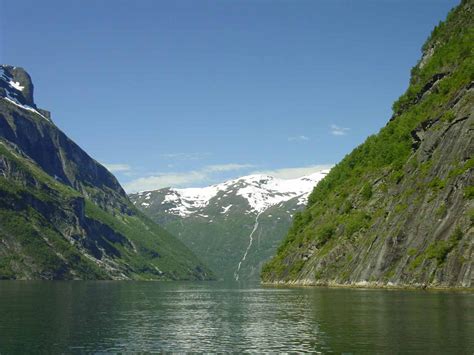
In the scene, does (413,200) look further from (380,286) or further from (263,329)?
(263,329)

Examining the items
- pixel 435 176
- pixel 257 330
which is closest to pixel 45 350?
pixel 257 330

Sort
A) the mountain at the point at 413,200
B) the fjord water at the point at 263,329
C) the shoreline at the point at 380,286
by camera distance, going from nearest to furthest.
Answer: the fjord water at the point at 263,329, the shoreline at the point at 380,286, the mountain at the point at 413,200

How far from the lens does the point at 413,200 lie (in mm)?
122438

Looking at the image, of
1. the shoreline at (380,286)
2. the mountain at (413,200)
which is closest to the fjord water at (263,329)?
the shoreline at (380,286)

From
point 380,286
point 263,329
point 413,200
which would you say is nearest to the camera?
point 263,329

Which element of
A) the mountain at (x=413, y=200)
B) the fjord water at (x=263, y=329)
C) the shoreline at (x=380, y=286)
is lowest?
the fjord water at (x=263, y=329)

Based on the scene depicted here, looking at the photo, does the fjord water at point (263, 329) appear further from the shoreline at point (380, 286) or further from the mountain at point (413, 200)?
the mountain at point (413, 200)

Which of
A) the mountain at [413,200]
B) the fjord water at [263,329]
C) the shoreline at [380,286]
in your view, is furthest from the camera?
the mountain at [413,200]

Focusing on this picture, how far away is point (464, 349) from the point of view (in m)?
39.6

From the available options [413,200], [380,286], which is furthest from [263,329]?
[413,200]

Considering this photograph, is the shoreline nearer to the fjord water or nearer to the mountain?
the mountain

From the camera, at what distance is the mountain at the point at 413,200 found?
105 m

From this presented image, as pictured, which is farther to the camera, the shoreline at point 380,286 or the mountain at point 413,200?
the mountain at point 413,200

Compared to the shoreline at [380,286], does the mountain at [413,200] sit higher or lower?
higher
